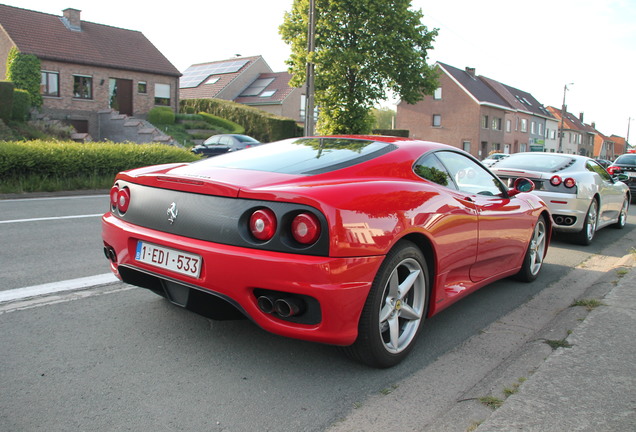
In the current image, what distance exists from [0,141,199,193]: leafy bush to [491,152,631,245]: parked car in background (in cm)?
929

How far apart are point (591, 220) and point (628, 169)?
30.6 feet

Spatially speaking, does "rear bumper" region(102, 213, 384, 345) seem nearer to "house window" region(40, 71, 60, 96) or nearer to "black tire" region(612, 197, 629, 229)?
"black tire" region(612, 197, 629, 229)

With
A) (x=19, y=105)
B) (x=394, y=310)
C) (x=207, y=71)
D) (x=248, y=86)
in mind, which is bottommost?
(x=394, y=310)

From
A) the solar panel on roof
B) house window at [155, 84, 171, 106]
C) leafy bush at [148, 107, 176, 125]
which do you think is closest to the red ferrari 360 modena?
leafy bush at [148, 107, 176, 125]

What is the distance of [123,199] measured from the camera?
11.6ft

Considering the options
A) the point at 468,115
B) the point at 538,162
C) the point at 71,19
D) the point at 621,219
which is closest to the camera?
the point at 538,162

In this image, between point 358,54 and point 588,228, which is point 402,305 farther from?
point 358,54

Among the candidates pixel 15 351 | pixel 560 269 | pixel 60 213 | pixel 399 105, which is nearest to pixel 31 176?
pixel 60 213

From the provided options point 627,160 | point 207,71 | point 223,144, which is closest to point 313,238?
point 627,160

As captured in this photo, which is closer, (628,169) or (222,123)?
(628,169)

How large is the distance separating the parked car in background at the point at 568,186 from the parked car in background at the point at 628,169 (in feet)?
25.5

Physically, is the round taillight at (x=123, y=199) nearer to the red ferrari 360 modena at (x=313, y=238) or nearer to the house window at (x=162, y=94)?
the red ferrari 360 modena at (x=313, y=238)

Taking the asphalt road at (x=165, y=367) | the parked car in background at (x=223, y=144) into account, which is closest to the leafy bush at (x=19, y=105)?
the parked car in background at (x=223, y=144)

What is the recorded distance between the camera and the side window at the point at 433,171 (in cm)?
369
